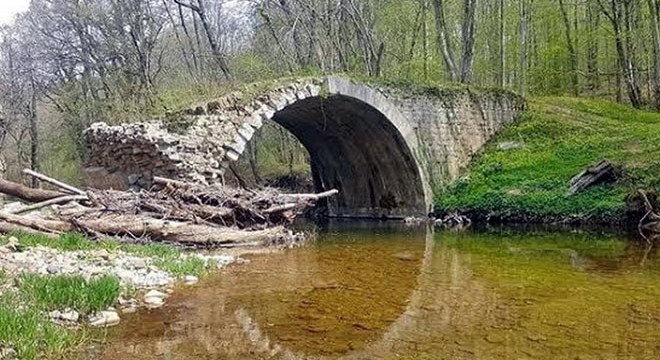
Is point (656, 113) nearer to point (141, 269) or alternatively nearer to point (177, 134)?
point (177, 134)

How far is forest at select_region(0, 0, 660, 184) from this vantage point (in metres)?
21.9

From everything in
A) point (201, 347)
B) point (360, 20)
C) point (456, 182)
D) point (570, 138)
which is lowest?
point (201, 347)

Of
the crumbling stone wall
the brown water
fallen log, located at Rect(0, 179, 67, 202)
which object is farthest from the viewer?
the crumbling stone wall

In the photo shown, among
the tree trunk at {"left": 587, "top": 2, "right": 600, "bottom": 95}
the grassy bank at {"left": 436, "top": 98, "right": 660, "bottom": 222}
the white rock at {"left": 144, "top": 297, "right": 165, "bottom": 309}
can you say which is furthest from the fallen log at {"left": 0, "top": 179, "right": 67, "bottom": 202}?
the tree trunk at {"left": 587, "top": 2, "right": 600, "bottom": 95}

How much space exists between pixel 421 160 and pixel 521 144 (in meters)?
3.09

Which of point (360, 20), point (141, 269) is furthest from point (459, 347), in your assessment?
point (360, 20)

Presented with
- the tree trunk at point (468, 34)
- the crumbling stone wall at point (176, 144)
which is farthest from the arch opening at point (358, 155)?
the tree trunk at point (468, 34)

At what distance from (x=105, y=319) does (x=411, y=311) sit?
8.19 ft

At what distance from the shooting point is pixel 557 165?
16.5 m

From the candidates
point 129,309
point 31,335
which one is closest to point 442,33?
point 129,309

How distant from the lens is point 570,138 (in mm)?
18062

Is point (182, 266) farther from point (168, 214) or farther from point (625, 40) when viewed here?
point (625, 40)

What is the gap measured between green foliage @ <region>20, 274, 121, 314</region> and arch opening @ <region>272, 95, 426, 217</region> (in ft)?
34.1

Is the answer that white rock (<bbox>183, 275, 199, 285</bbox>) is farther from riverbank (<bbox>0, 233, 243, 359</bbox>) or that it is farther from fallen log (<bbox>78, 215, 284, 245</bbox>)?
fallen log (<bbox>78, 215, 284, 245</bbox>)
